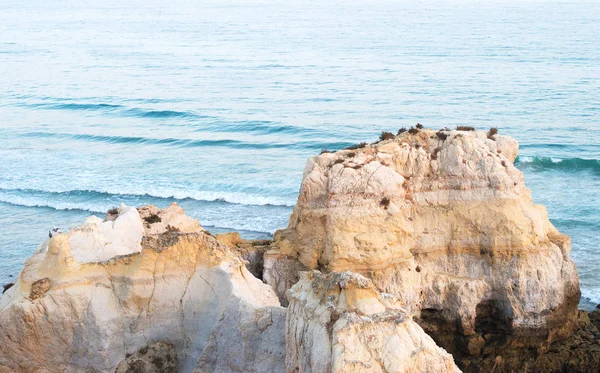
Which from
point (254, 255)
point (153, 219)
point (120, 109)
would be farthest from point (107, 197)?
point (120, 109)

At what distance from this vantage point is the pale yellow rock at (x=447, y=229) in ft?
62.7

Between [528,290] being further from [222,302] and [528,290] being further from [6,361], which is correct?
[6,361]

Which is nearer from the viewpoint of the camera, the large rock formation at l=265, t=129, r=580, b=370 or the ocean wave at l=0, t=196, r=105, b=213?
the large rock formation at l=265, t=129, r=580, b=370

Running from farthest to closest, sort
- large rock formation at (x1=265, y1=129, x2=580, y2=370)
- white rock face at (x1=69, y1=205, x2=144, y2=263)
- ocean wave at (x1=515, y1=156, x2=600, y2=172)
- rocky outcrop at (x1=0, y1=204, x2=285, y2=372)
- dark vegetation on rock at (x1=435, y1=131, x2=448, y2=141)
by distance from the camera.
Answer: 1. ocean wave at (x1=515, y1=156, x2=600, y2=172)
2. dark vegetation on rock at (x1=435, y1=131, x2=448, y2=141)
3. large rock formation at (x1=265, y1=129, x2=580, y2=370)
4. white rock face at (x1=69, y1=205, x2=144, y2=263)
5. rocky outcrop at (x1=0, y1=204, x2=285, y2=372)

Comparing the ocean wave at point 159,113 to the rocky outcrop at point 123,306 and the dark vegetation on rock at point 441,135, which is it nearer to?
the dark vegetation on rock at point 441,135

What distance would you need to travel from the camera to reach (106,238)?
1783cm

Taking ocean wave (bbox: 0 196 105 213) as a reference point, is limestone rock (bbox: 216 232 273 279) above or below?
above

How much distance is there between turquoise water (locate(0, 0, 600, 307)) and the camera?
38188mm

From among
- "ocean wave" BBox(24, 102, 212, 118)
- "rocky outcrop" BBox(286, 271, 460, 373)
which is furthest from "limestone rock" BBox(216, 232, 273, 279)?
"ocean wave" BBox(24, 102, 212, 118)

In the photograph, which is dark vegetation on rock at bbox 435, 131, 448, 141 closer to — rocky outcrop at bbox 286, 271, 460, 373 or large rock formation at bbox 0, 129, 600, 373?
large rock formation at bbox 0, 129, 600, 373

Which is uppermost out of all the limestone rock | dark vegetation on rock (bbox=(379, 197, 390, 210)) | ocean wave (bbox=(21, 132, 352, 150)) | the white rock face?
dark vegetation on rock (bbox=(379, 197, 390, 210))

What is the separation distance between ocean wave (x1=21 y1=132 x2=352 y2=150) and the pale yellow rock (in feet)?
94.5

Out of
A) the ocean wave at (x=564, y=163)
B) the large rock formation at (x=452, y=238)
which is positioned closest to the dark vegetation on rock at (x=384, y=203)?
the large rock formation at (x=452, y=238)

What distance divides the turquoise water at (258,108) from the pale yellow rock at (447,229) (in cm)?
678
